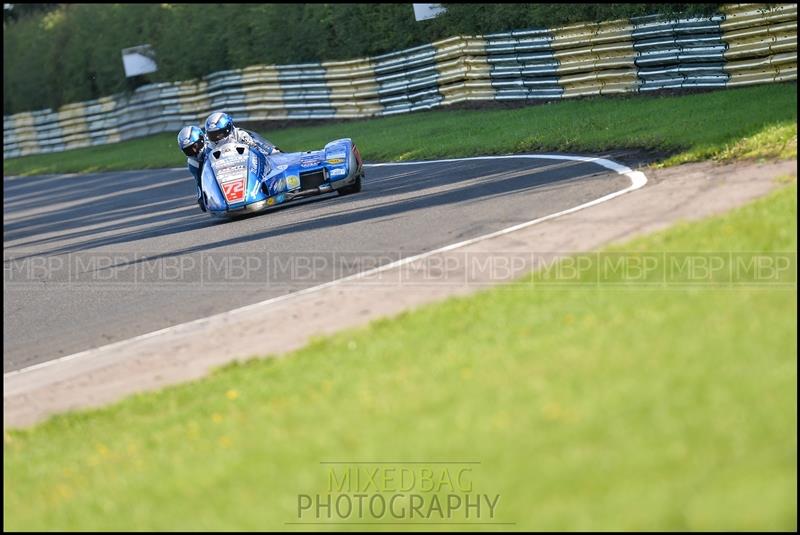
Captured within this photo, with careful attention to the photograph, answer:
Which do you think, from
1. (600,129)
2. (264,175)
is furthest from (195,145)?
(600,129)

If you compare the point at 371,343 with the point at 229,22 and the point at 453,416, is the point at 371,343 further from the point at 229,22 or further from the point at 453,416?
the point at 229,22

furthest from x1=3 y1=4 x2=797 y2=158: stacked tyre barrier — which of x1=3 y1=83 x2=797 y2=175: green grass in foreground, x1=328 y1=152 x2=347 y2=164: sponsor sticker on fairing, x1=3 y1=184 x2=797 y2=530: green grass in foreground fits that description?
x1=3 y1=184 x2=797 y2=530: green grass in foreground

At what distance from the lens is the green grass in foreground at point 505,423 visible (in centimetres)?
437

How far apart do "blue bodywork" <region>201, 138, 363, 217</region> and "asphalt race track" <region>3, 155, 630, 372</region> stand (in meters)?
0.20

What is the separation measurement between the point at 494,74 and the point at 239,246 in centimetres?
→ 1151

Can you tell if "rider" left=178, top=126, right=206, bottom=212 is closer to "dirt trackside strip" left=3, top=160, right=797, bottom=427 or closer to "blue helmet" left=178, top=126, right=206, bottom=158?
"blue helmet" left=178, top=126, right=206, bottom=158

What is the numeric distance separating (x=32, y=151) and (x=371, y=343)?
34.0 metres

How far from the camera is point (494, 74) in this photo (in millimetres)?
22688

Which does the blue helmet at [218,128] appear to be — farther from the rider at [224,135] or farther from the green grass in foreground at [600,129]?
the green grass in foreground at [600,129]

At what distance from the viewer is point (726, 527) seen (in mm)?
3982

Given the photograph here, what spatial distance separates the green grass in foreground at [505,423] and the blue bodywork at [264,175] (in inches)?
253

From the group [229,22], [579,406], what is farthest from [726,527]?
[229,22]

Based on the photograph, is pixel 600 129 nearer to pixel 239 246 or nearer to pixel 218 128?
pixel 218 128

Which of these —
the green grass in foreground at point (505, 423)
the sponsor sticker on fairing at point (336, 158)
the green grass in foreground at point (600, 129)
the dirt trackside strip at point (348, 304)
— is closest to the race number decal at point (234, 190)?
the sponsor sticker on fairing at point (336, 158)
